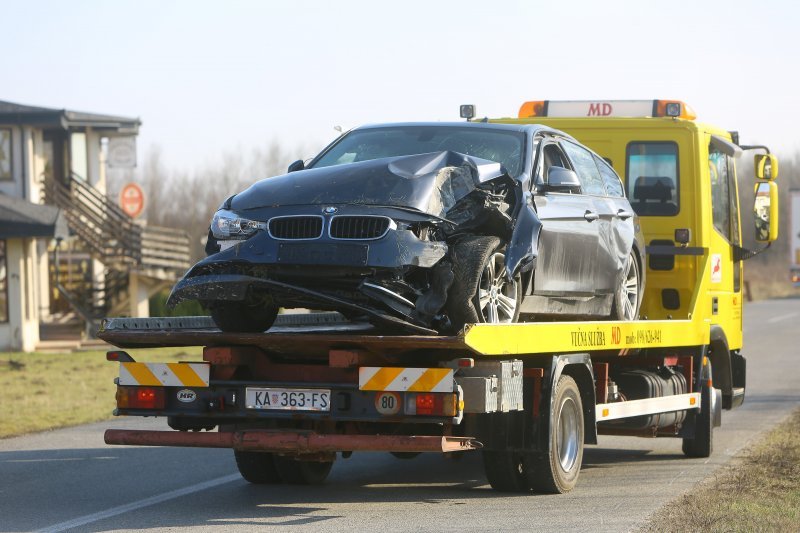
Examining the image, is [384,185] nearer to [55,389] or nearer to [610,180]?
[610,180]

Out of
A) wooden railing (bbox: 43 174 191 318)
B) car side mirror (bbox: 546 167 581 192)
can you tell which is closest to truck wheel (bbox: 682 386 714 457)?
Result: car side mirror (bbox: 546 167 581 192)

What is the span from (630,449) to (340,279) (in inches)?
229

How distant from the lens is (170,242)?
37.8 metres

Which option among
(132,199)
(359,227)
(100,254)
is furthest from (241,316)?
(132,199)

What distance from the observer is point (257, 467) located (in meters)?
9.80

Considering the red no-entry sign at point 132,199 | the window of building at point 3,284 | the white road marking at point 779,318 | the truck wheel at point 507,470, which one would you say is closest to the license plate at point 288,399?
the truck wheel at point 507,470

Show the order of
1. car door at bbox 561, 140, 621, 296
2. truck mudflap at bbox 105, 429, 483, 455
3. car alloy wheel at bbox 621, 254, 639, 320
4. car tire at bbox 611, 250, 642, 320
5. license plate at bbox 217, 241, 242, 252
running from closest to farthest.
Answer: truck mudflap at bbox 105, 429, 483, 455 → license plate at bbox 217, 241, 242, 252 → car door at bbox 561, 140, 621, 296 → car tire at bbox 611, 250, 642, 320 → car alloy wheel at bbox 621, 254, 639, 320

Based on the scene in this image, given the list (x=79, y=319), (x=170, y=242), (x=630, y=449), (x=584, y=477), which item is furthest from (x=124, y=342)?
(x=170, y=242)

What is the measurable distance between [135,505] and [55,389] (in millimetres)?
11354

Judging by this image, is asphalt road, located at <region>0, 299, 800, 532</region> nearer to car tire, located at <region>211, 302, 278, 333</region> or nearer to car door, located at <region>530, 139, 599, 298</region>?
car tire, located at <region>211, 302, 278, 333</region>

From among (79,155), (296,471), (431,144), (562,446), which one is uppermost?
(79,155)

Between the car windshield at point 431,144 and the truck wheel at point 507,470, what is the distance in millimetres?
2017

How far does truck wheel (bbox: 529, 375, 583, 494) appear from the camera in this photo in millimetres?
8938

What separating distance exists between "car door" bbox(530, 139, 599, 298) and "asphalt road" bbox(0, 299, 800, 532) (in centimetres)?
149
